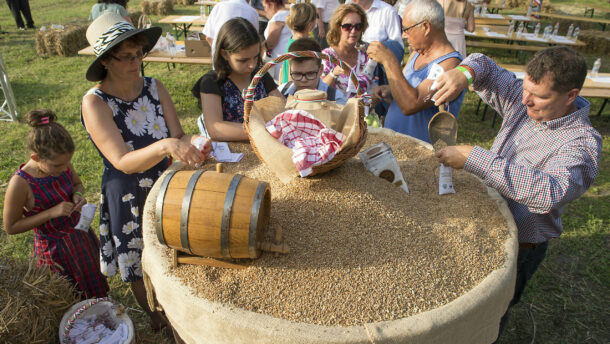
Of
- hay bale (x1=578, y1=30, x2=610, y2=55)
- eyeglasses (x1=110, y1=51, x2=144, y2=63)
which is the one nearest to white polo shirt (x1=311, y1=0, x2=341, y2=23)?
eyeglasses (x1=110, y1=51, x2=144, y2=63)

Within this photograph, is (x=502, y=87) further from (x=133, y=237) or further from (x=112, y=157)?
(x=133, y=237)

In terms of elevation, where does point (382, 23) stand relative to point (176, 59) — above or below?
above

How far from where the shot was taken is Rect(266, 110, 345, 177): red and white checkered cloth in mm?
1504

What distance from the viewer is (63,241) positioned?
2320 mm

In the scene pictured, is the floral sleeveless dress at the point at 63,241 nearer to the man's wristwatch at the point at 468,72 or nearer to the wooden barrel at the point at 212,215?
the wooden barrel at the point at 212,215

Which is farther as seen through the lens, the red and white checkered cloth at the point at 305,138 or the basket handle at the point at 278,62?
the basket handle at the point at 278,62

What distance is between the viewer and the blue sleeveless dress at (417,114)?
2.58 metres

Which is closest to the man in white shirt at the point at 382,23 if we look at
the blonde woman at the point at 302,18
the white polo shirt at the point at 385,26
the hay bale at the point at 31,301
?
the white polo shirt at the point at 385,26

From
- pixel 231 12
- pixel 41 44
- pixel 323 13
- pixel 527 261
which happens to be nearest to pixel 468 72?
pixel 527 261

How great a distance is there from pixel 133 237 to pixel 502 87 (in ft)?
7.29

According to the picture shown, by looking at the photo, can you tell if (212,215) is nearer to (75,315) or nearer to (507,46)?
(75,315)

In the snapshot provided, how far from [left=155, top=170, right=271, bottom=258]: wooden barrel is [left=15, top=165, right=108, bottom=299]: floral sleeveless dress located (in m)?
1.36

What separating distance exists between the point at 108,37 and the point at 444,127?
1747mm

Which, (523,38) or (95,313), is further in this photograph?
(523,38)
